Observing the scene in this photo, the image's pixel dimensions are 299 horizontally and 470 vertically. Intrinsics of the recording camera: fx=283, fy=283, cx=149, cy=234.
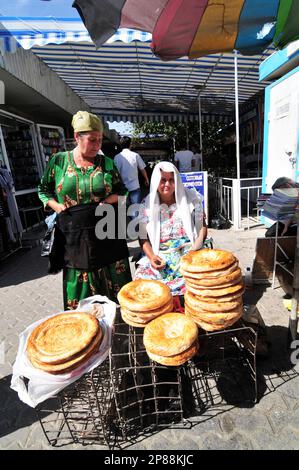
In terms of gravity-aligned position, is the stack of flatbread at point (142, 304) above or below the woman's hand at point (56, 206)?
below

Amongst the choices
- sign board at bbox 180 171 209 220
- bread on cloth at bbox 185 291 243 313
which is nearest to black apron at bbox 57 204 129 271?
bread on cloth at bbox 185 291 243 313

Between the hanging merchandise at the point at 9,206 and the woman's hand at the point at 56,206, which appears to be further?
the hanging merchandise at the point at 9,206

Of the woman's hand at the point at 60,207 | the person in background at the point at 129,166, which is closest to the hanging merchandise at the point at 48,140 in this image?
the person in background at the point at 129,166

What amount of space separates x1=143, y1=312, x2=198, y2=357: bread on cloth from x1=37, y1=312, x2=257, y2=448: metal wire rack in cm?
19

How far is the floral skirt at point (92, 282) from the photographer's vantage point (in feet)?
8.52

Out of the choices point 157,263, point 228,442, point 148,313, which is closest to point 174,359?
point 148,313

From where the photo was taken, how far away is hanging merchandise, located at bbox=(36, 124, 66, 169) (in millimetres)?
9569

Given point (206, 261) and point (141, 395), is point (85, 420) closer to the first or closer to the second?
point (141, 395)

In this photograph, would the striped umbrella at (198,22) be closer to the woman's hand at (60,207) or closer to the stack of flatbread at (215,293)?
the woman's hand at (60,207)

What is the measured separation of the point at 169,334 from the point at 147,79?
8.64m

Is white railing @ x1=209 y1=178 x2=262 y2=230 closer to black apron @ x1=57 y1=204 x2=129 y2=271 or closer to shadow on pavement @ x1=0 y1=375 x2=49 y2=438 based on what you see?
black apron @ x1=57 y1=204 x2=129 y2=271

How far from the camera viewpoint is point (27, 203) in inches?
345

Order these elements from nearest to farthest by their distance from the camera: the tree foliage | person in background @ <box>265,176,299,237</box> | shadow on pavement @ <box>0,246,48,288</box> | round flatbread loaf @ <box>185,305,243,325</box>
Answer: round flatbread loaf @ <box>185,305,243,325</box>
person in background @ <box>265,176,299,237</box>
shadow on pavement @ <box>0,246,48,288</box>
the tree foliage

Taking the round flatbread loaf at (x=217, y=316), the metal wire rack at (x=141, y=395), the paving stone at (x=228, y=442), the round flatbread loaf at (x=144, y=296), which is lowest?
the paving stone at (x=228, y=442)
